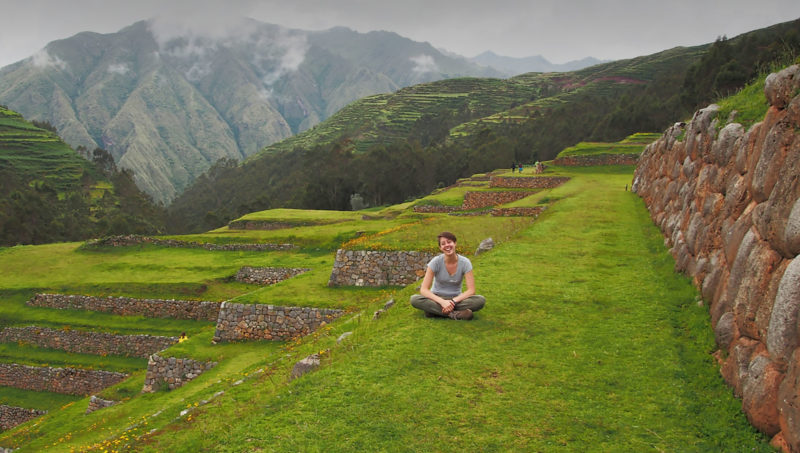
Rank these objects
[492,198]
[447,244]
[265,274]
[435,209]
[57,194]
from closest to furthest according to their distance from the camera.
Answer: [447,244] → [265,274] → [492,198] → [435,209] → [57,194]

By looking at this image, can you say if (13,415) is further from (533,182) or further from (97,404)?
(533,182)

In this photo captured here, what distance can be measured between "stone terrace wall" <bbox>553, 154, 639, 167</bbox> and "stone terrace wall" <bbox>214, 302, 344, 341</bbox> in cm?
3365

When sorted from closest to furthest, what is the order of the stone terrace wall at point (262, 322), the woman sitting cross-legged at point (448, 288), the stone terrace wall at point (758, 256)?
the stone terrace wall at point (758, 256)
the woman sitting cross-legged at point (448, 288)
the stone terrace wall at point (262, 322)

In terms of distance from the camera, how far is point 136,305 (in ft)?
77.6

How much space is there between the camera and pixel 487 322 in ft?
26.9

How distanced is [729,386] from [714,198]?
4.28m

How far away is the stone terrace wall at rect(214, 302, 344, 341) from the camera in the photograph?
1522 cm

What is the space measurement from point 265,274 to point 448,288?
61.3ft

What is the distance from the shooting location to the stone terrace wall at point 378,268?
58.1 feet

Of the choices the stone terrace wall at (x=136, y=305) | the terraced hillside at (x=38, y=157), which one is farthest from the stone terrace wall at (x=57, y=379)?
the terraced hillside at (x=38, y=157)

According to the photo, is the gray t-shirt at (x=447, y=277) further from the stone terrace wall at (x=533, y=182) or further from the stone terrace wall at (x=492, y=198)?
the stone terrace wall at (x=533, y=182)

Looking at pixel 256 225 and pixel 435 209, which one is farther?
pixel 256 225

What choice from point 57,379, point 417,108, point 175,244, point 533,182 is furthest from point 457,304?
point 417,108

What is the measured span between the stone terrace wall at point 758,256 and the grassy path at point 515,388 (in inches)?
13.8
